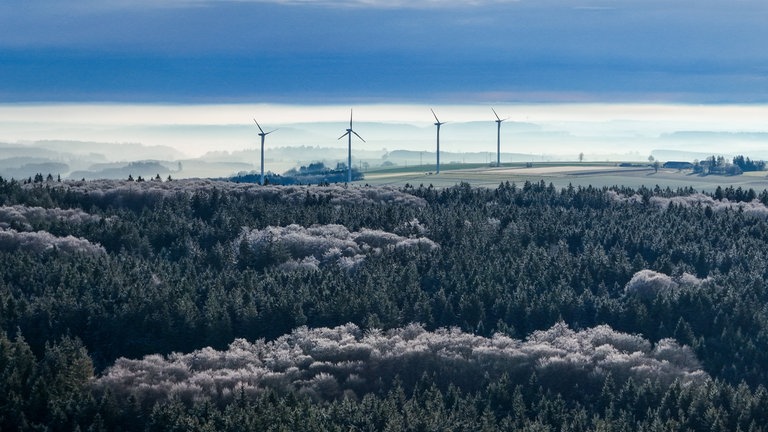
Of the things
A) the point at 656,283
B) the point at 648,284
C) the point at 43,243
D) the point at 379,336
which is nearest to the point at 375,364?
the point at 379,336

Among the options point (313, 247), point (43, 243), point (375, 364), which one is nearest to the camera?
point (375, 364)

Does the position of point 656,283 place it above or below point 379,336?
above

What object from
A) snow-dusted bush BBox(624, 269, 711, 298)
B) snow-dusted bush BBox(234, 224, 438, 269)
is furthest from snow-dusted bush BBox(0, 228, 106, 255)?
snow-dusted bush BBox(624, 269, 711, 298)

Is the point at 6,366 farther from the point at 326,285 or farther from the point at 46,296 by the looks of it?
the point at 326,285

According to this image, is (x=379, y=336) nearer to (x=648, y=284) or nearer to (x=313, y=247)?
(x=648, y=284)

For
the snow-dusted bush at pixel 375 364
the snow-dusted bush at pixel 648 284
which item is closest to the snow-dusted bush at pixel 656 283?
the snow-dusted bush at pixel 648 284

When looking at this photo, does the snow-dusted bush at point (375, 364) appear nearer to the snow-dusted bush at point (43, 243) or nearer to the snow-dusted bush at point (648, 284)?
the snow-dusted bush at point (648, 284)

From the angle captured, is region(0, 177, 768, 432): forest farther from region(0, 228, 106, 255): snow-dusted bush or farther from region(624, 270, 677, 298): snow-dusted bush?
region(0, 228, 106, 255): snow-dusted bush

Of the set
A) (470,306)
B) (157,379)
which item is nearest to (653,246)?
(470,306)
